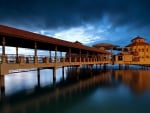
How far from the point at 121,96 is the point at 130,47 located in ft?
140

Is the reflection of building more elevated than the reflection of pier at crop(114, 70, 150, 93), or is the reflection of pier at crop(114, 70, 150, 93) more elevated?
the reflection of building

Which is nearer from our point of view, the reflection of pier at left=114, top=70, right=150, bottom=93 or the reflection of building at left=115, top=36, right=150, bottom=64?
the reflection of pier at left=114, top=70, right=150, bottom=93

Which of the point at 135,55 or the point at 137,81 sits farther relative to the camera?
the point at 135,55

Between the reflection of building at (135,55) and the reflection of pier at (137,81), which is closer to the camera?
the reflection of pier at (137,81)

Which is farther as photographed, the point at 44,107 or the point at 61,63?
the point at 61,63

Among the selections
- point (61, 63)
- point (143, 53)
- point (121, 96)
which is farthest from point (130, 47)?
point (121, 96)

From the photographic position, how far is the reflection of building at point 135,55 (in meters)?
49.7

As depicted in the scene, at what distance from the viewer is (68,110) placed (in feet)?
41.2

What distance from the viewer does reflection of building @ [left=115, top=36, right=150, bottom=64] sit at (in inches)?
1955

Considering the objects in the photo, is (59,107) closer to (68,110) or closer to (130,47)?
(68,110)

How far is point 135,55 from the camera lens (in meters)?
52.7

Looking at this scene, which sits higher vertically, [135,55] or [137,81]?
[135,55]

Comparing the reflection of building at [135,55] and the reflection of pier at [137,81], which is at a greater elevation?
the reflection of building at [135,55]

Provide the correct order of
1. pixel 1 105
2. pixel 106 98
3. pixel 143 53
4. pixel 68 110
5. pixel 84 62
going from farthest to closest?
pixel 143 53, pixel 84 62, pixel 106 98, pixel 1 105, pixel 68 110
